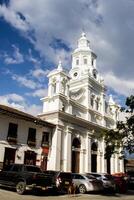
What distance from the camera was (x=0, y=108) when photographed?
90.3 ft

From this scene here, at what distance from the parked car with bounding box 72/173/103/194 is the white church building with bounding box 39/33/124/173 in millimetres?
11227

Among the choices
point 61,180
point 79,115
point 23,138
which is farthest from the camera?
point 79,115

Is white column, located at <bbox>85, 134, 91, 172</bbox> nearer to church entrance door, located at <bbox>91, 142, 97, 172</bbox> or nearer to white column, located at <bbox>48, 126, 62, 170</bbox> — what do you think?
church entrance door, located at <bbox>91, 142, 97, 172</bbox>

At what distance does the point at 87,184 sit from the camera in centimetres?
2227

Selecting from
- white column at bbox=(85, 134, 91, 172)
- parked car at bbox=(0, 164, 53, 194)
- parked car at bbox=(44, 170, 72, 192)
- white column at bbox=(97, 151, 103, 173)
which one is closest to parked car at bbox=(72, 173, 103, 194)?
parked car at bbox=(44, 170, 72, 192)

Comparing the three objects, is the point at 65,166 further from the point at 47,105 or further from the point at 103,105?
the point at 103,105

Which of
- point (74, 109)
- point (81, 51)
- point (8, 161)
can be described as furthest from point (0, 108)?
point (81, 51)

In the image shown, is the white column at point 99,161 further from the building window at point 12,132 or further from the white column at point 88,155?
the building window at point 12,132

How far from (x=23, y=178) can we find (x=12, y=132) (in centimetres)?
1288

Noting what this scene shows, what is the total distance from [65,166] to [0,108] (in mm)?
13066

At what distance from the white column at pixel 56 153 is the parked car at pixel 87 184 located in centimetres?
1115

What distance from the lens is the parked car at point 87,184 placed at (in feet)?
72.5

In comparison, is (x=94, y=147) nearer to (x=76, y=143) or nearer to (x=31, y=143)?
(x=76, y=143)

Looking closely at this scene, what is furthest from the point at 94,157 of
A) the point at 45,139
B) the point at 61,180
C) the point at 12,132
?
the point at 61,180
